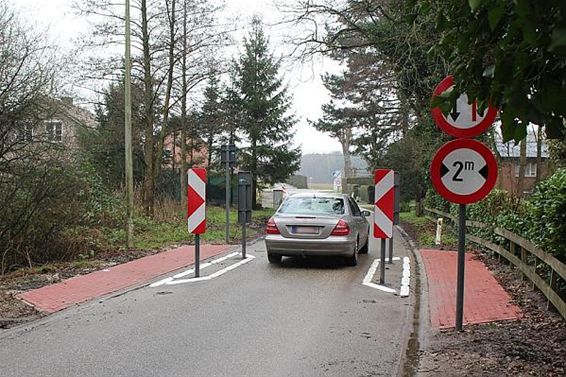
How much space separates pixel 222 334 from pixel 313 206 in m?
6.06

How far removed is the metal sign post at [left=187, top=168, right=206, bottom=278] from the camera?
1088 centimetres

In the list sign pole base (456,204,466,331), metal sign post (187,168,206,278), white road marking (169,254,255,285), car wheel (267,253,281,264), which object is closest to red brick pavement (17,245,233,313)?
white road marking (169,254,255,285)

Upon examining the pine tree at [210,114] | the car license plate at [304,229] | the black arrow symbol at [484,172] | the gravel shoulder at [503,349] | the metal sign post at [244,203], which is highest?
the pine tree at [210,114]

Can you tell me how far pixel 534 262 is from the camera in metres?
8.77

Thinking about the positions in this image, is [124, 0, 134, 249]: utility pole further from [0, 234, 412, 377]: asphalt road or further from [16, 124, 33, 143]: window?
[0, 234, 412, 377]: asphalt road

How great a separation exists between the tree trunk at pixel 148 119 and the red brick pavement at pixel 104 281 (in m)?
9.68

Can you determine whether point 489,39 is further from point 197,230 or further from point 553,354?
point 197,230

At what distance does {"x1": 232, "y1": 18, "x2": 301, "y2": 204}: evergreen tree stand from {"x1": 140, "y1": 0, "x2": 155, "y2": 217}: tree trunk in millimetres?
13576

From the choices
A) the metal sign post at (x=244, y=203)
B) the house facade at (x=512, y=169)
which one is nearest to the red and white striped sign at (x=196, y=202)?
the metal sign post at (x=244, y=203)

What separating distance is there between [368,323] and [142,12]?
61.5ft

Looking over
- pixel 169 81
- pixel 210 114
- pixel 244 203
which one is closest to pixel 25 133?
pixel 244 203

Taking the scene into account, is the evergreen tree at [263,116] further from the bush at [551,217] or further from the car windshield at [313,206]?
the bush at [551,217]

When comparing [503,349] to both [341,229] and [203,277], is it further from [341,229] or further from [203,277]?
[203,277]

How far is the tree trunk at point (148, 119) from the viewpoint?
75.3ft
